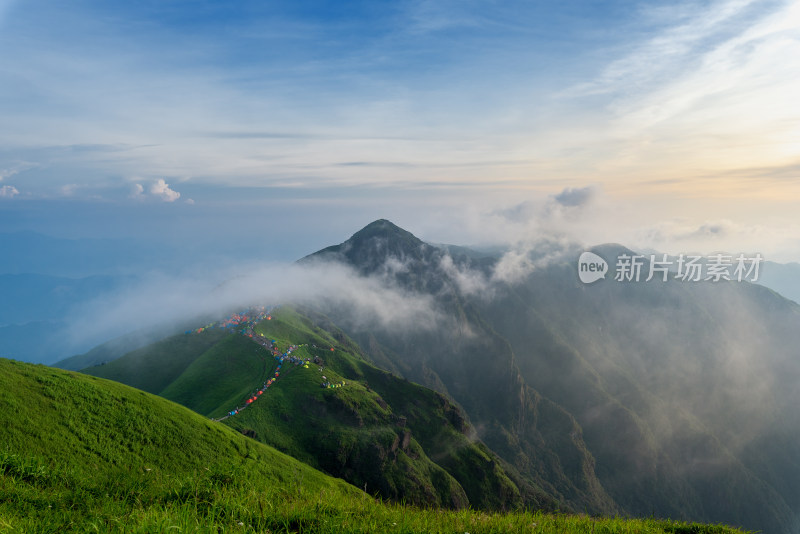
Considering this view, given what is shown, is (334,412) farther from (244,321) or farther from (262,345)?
(244,321)

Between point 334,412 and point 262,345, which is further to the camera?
point 262,345

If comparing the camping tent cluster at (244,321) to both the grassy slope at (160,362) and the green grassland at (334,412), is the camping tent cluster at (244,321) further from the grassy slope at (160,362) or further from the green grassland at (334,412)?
the green grassland at (334,412)

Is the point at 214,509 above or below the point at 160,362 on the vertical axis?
above

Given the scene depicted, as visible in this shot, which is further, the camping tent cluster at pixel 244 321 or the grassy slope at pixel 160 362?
the camping tent cluster at pixel 244 321

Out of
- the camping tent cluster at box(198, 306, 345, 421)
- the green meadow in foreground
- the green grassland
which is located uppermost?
the green meadow in foreground

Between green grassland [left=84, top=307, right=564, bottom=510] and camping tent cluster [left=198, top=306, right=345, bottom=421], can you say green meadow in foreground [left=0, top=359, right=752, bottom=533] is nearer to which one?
green grassland [left=84, top=307, right=564, bottom=510]

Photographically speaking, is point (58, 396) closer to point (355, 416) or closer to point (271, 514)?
point (271, 514)

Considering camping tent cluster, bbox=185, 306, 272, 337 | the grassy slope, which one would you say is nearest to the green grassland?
the grassy slope

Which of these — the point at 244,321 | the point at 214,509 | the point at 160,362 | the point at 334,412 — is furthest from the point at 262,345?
the point at 214,509

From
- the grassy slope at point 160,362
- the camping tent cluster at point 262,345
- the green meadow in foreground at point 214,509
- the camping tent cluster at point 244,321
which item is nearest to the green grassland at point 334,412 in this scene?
the grassy slope at point 160,362

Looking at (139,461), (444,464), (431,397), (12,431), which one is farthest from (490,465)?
(12,431)

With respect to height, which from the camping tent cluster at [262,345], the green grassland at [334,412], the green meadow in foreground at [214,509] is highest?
the green meadow in foreground at [214,509]

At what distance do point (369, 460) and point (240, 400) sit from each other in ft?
136

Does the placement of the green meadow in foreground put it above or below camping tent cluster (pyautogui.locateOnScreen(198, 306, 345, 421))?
above
